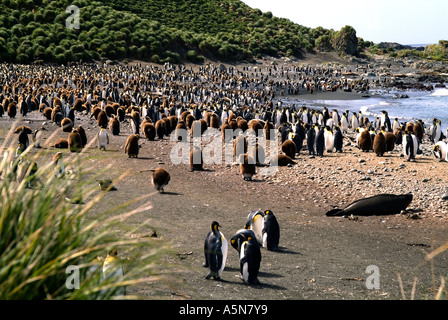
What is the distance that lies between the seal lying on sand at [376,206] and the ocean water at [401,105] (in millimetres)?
22872

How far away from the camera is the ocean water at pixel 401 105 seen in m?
37.1

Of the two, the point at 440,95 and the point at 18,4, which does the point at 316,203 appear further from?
the point at 18,4

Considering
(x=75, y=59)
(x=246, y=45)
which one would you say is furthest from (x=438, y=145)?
(x=246, y=45)

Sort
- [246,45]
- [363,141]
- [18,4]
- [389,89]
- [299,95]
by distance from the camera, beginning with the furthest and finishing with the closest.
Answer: [246,45], [18,4], [389,89], [299,95], [363,141]

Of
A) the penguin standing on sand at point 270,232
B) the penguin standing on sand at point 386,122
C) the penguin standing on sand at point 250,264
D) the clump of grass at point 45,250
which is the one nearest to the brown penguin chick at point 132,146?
A: the penguin standing on sand at point 270,232

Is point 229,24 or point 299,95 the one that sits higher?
point 229,24

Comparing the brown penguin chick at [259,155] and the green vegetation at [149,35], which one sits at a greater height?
the green vegetation at [149,35]

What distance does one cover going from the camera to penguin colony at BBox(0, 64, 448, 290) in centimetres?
911

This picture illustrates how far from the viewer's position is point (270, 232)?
30.0 feet

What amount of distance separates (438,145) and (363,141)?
252 centimetres

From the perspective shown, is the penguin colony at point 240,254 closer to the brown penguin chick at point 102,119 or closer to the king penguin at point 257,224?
the king penguin at point 257,224

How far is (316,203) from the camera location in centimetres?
1320

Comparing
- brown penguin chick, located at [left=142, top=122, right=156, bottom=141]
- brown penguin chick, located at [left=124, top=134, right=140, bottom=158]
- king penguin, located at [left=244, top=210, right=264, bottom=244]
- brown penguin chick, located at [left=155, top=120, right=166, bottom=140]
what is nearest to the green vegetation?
brown penguin chick, located at [left=155, top=120, right=166, bottom=140]

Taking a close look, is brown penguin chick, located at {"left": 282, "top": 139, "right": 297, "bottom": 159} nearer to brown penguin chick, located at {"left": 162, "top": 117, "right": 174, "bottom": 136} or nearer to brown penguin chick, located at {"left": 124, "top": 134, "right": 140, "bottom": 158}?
brown penguin chick, located at {"left": 124, "top": 134, "right": 140, "bottom": 158}
